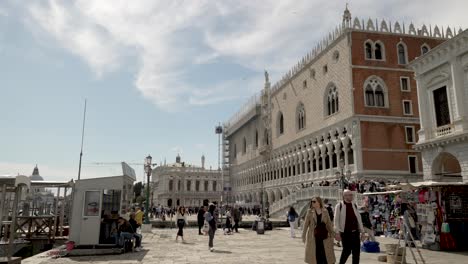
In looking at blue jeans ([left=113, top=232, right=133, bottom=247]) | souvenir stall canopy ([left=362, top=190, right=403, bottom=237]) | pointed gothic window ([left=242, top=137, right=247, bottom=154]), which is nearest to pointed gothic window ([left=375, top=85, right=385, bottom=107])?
souvenir stall canopy ([left=362, top=190, right=403, bottom=237])

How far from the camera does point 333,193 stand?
82.3 ft

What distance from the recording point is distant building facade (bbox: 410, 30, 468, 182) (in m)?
18.2

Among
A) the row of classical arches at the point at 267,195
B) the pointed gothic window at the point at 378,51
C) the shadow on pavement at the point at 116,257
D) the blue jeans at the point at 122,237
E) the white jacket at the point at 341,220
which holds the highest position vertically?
the pointed gothic window at the point at 378,51

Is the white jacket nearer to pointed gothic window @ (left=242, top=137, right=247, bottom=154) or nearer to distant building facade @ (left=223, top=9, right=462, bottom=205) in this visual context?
distant building facade @ (left=223, top=9, right=462, bottom=205)

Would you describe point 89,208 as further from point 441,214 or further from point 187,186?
point 187,186

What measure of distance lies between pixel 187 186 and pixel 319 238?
8236 cm

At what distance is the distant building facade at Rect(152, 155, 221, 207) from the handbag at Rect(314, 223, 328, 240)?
3119 inches

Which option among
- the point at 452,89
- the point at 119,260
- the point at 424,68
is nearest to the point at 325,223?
the point at 119,260

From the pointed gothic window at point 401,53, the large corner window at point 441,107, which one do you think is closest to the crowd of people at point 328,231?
the large corner window at point 441,107

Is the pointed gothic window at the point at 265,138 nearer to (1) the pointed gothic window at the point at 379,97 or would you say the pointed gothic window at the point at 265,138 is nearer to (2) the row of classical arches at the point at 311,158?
(2) the row of classical arches at the point at 311,158

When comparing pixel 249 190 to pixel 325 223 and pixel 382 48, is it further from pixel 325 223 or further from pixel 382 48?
pixel 325 223

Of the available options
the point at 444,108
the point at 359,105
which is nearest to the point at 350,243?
the point at 444,108

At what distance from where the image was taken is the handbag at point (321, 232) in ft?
21.4

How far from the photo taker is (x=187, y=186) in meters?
87.3
